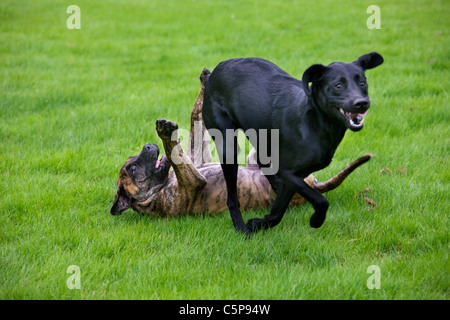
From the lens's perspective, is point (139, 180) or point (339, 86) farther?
point (139, 180)

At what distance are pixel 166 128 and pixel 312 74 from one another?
145cm

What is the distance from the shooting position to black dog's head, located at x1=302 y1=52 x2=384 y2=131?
3.35m

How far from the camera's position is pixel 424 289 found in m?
3.42

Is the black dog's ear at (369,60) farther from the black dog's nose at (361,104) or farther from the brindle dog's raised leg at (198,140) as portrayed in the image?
the brindle dog's raised leg at (198,140)

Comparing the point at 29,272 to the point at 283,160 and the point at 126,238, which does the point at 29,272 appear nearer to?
the point at 126,238

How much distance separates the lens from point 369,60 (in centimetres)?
379

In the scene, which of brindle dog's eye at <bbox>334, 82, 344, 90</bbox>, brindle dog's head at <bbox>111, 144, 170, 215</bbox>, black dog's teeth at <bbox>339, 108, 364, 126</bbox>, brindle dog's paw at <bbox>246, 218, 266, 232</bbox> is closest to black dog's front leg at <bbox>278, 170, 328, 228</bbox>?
brindle dog's paw at <bbox>246, 218, 266, 232</bbox>

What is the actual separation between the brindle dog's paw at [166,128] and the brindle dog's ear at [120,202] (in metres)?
0.84

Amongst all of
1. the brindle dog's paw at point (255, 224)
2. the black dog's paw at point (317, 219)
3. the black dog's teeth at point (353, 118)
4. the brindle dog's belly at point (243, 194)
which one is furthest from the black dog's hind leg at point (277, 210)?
the black dog's teeth at point (353, 118)

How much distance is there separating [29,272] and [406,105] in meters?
5.79

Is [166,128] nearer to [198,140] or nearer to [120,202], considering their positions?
[120,202]

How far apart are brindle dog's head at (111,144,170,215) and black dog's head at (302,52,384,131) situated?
6.57 feet

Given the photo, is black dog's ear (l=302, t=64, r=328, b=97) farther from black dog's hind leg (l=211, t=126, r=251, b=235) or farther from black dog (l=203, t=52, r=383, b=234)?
black dog's hind leg (l=211, t=126, r=251, b=235)

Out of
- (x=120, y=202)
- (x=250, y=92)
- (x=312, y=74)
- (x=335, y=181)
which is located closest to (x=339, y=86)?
(x=312, y=74)
